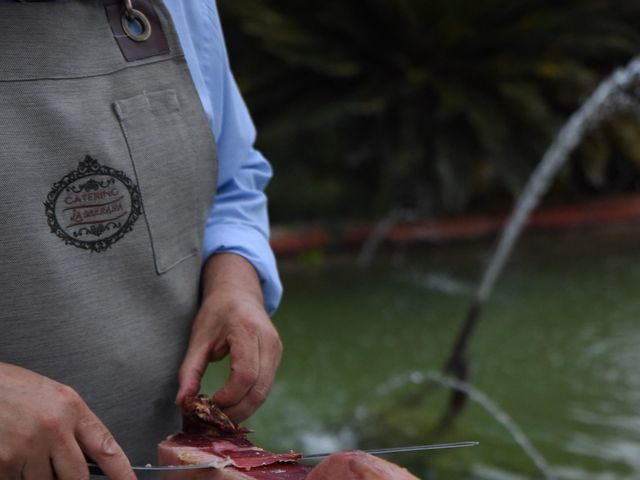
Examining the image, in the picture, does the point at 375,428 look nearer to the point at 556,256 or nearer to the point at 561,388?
the point at 561,388

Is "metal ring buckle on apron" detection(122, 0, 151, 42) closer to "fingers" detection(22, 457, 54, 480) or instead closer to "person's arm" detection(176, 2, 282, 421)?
"person's arm" detection(176, 2, 282, 421)

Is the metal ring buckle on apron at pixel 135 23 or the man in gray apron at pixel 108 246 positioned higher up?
the metal ring buckle on apron at pixel 135 23

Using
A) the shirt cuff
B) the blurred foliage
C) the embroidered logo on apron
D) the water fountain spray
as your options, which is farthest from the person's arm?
the blurred foliage

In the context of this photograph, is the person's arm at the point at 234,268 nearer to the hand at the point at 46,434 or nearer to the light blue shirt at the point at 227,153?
the light blue shirt at the point at 227,153

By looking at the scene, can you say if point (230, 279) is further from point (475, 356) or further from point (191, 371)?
point (475, 356)

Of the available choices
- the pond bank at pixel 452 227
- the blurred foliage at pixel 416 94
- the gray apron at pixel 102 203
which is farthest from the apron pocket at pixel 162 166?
the blurred foliage at pixel 416 94

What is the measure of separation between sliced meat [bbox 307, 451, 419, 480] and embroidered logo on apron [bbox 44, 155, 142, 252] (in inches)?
15.7

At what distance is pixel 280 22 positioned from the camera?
5914 mm

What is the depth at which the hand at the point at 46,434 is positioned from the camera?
3.32 ft

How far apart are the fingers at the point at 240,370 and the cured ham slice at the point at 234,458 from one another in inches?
1.4

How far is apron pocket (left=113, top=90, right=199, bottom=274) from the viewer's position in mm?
1255

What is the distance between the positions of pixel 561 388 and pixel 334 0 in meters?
3.22

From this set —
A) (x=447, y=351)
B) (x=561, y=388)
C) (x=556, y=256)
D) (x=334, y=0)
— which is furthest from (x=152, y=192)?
(x=334, y=0)

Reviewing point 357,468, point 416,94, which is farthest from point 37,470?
point 416,94
